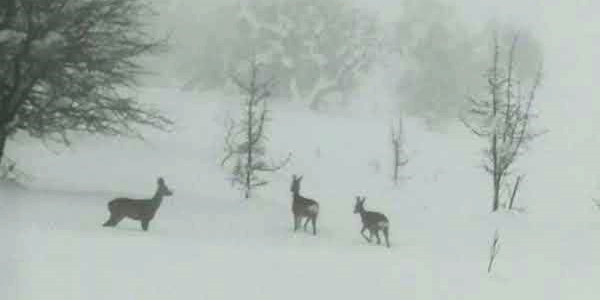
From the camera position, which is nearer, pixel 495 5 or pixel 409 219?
pixel 409 219

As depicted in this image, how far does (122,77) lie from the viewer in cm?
1792

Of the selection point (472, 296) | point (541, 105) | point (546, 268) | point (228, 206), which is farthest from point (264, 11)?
point (472, 296)

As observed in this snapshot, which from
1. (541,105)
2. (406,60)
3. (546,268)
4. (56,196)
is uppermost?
(406,60)

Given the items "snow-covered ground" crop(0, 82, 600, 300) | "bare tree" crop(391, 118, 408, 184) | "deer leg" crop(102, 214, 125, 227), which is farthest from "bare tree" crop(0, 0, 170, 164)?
"bare tree" crop(391, 118, 408, 184)

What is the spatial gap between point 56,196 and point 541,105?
51.6 m

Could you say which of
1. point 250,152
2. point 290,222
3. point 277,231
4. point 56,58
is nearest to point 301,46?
point 250,152

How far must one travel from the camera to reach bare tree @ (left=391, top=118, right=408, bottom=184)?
37.5 metres

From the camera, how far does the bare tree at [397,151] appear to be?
37.5m

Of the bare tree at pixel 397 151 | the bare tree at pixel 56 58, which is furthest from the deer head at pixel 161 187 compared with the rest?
the bare tree at pixel 397 151

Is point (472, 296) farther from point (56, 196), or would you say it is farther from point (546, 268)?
point (56, 196)

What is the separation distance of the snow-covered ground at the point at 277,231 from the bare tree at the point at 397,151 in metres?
0.65

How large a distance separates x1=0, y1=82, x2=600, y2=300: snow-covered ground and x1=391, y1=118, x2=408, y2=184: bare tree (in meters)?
0.65

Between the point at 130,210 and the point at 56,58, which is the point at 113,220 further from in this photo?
the point at 56,58

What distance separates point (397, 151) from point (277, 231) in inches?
819
